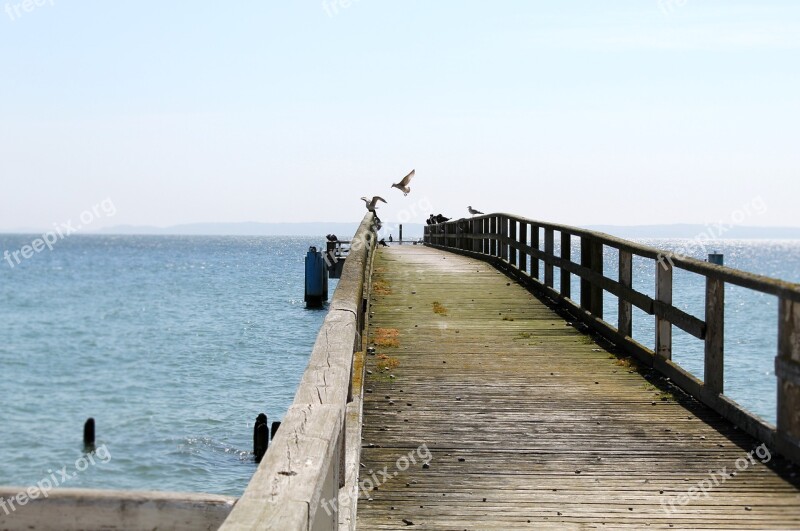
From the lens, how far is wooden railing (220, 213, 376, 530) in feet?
8.21

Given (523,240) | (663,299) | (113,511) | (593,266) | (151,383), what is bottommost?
(151,383)

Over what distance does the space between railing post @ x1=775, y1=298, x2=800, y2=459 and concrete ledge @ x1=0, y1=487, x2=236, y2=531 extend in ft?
12.0

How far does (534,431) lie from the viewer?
6.54 m

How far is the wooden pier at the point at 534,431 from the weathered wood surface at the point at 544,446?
1cm

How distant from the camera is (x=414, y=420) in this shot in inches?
265

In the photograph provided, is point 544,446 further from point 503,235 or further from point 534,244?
point 503,235

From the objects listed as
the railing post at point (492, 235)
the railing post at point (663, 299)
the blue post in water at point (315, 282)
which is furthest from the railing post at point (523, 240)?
the blue post in water at point (315, 282)

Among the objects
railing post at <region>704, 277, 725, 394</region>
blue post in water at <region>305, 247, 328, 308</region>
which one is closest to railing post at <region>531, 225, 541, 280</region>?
railing post at <region>704, 277, 725, 394</region>

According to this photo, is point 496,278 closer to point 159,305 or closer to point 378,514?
point 378,514

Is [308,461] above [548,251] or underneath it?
underneath

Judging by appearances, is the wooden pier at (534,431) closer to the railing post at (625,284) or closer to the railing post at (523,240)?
the railing post at (625,284)

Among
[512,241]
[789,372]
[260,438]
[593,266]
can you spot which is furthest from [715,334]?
[260,438]

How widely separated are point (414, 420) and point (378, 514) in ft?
5.82

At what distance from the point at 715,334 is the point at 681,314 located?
0.80m
